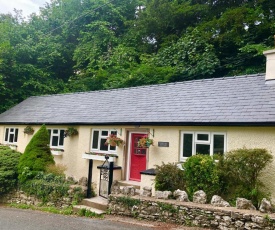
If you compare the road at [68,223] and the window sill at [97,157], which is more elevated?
the window sill at [97,157]

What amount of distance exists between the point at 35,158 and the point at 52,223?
4.67 m

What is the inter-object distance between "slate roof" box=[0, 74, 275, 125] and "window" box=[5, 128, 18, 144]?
0.66 m

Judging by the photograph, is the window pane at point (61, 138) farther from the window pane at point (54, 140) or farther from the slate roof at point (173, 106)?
the slate roof at point (173, 106)

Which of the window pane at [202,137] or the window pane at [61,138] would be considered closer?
the window pane at [202,137]

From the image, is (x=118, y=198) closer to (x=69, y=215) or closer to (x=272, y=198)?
(x=69, y=215)

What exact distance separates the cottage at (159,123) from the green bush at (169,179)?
69 cm

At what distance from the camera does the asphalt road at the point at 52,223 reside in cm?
691

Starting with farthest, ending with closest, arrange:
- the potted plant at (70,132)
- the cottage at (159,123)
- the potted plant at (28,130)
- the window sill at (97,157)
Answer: the potted plant at (28,130)
the potted plant at (70,132)
the window sill at (97,157)
the cottage at (159,123)

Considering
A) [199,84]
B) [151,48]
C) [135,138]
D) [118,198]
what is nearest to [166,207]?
[118,198]

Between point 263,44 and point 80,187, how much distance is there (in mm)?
15840

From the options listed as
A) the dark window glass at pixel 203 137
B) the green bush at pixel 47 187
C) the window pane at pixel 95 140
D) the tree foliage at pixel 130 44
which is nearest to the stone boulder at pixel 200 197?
the dark window glass at pixel 203 137

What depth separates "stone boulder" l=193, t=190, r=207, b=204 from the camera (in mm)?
7164

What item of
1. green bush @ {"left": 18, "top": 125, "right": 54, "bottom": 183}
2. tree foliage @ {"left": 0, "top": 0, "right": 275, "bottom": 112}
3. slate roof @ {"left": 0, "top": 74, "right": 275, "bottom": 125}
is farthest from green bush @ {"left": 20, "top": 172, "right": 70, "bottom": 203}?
tree foliage @ {"left": 0, "top": 0, "right": 275, "bottom": 112}

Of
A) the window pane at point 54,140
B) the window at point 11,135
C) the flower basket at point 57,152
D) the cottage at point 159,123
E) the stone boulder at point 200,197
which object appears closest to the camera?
the stone boulder at point 200,197
